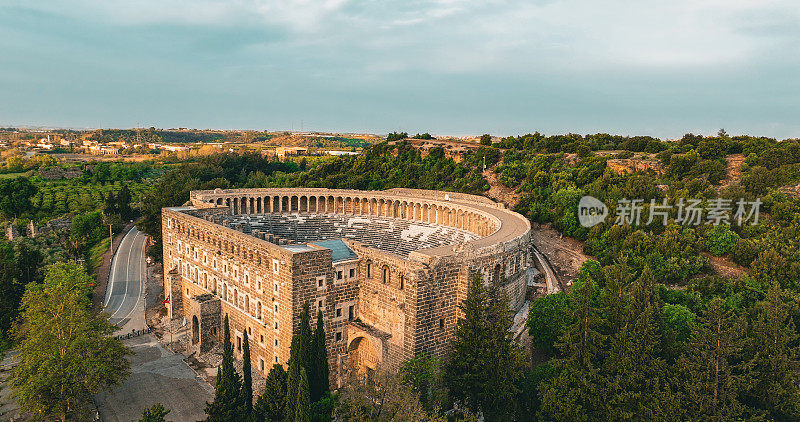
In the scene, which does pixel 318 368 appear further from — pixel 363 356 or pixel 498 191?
pixel 498 191

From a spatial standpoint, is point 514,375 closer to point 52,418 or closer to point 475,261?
point 475,261

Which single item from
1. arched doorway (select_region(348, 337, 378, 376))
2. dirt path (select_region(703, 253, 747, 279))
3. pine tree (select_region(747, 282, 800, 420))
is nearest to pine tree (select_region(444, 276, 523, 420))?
arched doorway (select_region(348, 337, 378, 376))

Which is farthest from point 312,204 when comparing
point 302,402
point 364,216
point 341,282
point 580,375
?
point 580,375

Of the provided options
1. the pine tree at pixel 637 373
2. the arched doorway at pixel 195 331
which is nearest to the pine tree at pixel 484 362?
the pine tree at pixel 637 373

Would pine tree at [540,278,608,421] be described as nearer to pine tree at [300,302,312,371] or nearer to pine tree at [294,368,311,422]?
pine tree at [294,368,311,422]

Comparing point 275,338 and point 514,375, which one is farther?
point 275,338

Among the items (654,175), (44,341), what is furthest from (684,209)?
(44,341)

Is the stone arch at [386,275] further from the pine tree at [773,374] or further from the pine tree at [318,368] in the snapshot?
the pine tree at [773,374]
